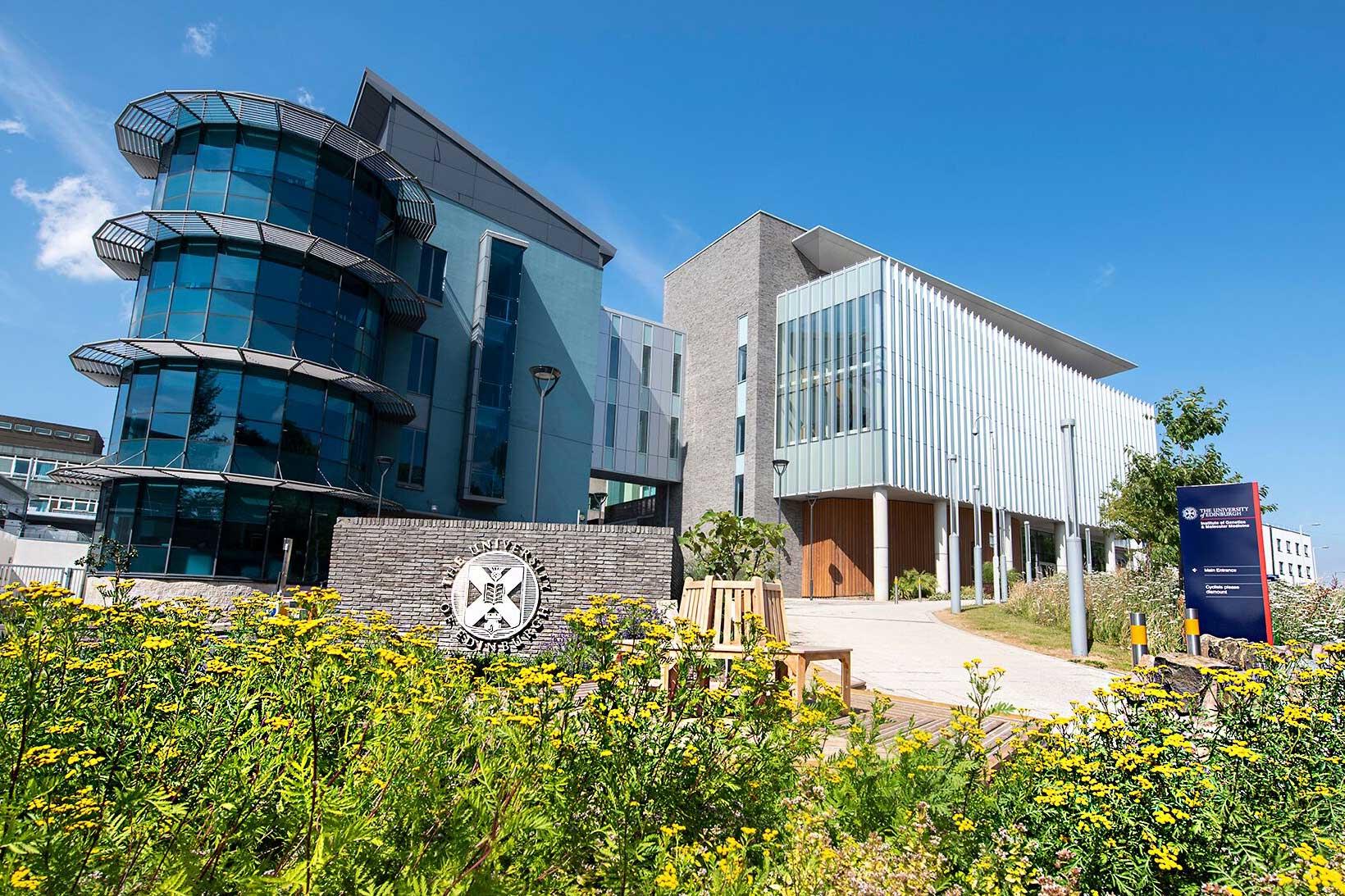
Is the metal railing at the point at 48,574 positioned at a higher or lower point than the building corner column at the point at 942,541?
lower

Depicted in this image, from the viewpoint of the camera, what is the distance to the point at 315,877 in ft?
6.17

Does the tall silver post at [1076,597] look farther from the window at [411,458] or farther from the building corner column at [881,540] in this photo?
the window at [411,458]

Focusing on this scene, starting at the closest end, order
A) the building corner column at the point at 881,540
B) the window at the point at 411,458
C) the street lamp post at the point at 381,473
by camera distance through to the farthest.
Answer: the street lamp post at the point at 381,473, the window at the point at 411,458, the building corner column at the point at 881,540

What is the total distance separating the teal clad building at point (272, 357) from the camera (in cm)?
1911

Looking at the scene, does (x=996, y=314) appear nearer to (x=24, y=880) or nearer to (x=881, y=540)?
(x=881, y=540)

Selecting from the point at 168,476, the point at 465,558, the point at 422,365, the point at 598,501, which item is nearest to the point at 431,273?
the point at 422,365

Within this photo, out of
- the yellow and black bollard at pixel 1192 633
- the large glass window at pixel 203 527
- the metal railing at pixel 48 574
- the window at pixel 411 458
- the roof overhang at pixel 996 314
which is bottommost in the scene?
the metal railing at pixel 48 574

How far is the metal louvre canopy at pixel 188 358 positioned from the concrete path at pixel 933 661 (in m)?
14.4

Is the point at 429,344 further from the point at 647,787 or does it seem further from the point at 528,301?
the point at 647,787

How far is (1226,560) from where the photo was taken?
1279cm

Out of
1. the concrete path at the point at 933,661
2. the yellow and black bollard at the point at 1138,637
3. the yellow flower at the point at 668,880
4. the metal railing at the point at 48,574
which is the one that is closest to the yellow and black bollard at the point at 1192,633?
the yellow and black bollard at the point at 1138,637

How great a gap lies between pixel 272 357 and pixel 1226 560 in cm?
2191

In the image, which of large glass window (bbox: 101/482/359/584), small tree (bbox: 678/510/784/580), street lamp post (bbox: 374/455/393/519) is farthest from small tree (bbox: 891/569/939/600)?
large glass window (bbox: 101/482/359/584)

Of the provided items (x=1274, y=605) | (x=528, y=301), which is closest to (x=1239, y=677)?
(x=1274, y=605)
